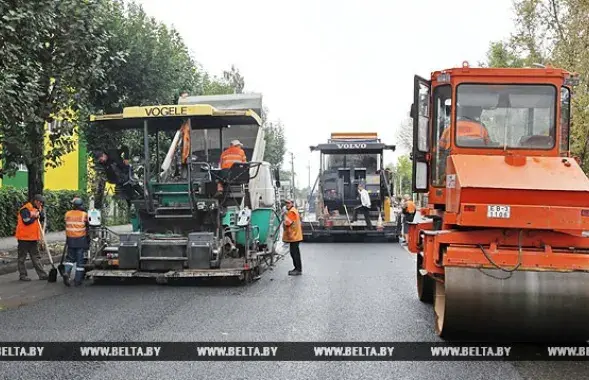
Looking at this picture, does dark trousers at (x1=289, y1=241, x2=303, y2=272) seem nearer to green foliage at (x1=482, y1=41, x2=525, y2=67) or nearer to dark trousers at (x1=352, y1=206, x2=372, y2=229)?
dark trousers at (x1=352, y1=206, x2=372, y2=229)

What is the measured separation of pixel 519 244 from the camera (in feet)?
20.0

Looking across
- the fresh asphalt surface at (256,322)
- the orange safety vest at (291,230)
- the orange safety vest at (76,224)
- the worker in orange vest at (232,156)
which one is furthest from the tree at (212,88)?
the fresh asphalt surface at (256,322)

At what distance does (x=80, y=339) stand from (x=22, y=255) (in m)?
Answer: 5.19

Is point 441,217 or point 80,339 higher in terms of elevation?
point 441,217

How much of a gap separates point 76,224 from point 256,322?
173 inches

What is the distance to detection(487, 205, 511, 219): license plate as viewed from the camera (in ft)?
19.6

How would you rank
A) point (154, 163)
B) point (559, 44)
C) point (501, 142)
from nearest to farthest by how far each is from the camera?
point (501, 142), point (154, 163), point (559, 44)

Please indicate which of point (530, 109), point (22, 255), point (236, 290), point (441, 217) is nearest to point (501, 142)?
point (530, 109)

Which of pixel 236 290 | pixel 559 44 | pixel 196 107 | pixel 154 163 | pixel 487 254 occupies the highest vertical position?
pixel 559 44

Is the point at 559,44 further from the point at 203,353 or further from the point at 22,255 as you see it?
the point at 203,353

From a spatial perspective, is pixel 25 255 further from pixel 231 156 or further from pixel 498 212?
pixel 498 212

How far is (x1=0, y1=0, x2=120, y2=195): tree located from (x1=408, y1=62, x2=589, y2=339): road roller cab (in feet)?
Result: 20.5

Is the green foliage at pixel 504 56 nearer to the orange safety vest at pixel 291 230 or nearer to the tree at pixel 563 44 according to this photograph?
the tree at pixel 563 44

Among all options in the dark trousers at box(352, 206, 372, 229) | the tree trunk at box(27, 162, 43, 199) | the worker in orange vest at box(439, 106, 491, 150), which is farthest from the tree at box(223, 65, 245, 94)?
the worker in orange vest at box(439, 106, 491, 150)
